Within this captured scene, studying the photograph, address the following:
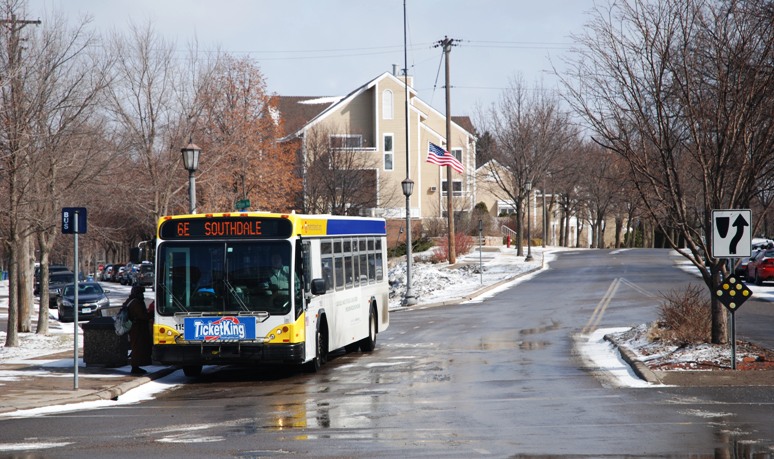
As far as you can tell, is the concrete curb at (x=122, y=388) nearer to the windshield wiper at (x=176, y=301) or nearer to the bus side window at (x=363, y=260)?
the windshield wiper at (x=176, y=301)

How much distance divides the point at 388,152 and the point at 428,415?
2451 inches

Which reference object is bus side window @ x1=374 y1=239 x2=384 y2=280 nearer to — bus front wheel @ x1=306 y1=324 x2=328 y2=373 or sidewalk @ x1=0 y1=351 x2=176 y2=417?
bus front wheel @ x1=306 y1=324 x2=328 y2=373

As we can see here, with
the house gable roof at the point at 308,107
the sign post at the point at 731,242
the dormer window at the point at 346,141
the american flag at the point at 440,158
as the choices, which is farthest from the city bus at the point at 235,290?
the house gable roof at the point at 308,107

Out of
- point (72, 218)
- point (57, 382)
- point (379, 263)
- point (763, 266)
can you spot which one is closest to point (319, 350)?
point (57, 382)

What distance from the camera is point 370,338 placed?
22359 mm

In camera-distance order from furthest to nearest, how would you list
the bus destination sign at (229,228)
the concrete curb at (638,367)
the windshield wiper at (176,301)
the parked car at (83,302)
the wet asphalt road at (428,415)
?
the parked car at (83,302) → the bus destination sign at (229,228) → the windshield wiper at (176,301) → the concrete curb at (638,367) → the wet asphalt road at (428,415)

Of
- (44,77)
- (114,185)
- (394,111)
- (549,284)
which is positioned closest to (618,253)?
(394,111)

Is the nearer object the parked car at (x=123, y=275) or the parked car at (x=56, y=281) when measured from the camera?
the parked car at (x=56, y=281)

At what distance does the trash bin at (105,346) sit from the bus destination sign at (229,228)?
2.90 metres

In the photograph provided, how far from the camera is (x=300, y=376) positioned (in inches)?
708

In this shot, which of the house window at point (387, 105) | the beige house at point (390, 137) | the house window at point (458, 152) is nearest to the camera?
the beige house at point (390, 137)

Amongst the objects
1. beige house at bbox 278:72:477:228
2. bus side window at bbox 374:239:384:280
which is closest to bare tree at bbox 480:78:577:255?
beige house at bbox 278:72:477:228

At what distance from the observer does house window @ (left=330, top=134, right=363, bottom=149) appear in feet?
211

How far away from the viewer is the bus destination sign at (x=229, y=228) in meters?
17.2
